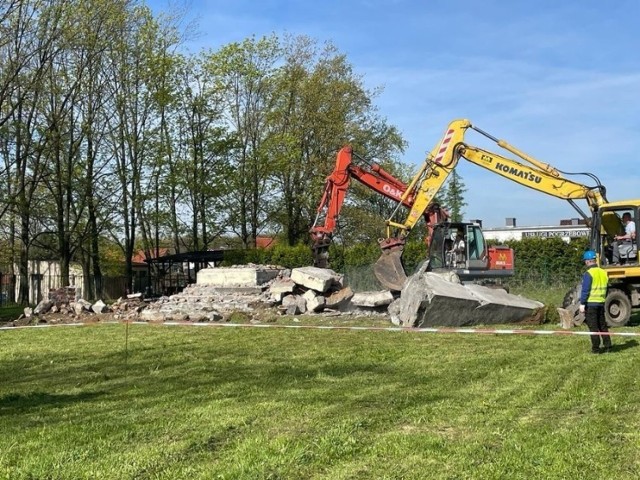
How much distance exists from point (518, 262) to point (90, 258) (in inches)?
919

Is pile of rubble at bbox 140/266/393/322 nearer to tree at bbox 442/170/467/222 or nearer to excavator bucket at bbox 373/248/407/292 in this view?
excavator bucket at bbox 373/248/407/292

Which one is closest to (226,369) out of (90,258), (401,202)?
(401,202)

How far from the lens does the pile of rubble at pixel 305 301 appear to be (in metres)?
16.8

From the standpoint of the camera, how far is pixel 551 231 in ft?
304

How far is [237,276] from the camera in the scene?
2516 centimetres

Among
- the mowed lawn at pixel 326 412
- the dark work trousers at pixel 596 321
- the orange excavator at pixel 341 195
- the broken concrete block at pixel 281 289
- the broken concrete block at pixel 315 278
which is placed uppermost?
the orange excavator at pixel 341 195

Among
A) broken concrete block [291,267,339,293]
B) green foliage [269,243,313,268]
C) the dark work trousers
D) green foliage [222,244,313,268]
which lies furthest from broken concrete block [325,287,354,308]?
green foliage [222,244,313,268]

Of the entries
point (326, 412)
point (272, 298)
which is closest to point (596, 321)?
point (326, 412)

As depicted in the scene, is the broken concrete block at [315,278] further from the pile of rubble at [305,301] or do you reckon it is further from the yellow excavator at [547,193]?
the yellow excavator at [547,193]

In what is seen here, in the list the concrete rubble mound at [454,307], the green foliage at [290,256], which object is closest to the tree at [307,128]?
the green foliage at [290,256]

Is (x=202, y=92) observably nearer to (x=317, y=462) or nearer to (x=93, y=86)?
(x=93, y=86)

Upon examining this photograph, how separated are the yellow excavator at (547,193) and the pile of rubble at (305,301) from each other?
1478mm

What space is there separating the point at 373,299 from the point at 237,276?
6.03 metres

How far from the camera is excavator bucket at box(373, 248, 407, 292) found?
2059cm
